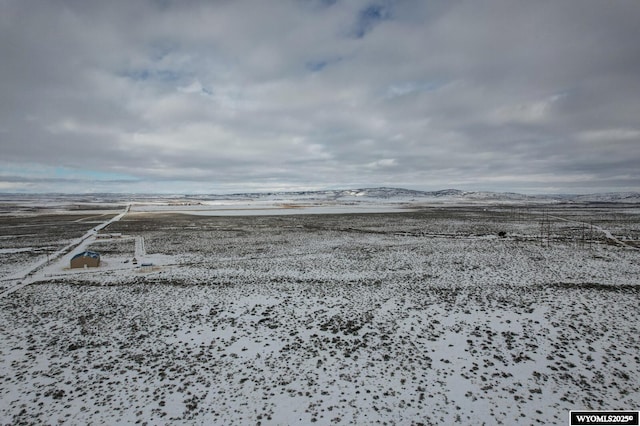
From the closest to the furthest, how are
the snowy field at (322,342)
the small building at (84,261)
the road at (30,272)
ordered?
the snowy field at (322,342) → the road at (30,272) → the small building at (84,261)

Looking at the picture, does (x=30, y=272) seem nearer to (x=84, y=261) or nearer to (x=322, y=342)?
(x=84, y=261)

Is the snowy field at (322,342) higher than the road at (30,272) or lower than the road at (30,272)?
lower

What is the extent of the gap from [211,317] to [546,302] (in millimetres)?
16390

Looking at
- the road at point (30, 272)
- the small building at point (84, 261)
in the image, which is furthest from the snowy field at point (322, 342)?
the small building at point (84, 261)

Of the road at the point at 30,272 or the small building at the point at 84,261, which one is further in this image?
the small building at the point at 84,261

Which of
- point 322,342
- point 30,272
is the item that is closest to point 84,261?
point 30,272

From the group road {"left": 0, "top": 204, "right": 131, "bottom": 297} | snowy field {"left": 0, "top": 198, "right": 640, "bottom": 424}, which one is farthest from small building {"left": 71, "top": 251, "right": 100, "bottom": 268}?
road {"left": 0, "top": 204, "right": 131, "bottom": 297}

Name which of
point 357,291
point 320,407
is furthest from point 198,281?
point 320,407

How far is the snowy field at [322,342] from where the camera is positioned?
857 cm

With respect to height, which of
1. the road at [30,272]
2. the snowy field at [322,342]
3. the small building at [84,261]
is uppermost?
the small building at [84,261]

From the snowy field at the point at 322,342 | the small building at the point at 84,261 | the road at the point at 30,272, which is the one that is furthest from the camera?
the small building at the point at 84,261

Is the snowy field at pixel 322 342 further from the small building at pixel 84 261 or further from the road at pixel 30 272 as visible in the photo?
the small building at pixel 84 261

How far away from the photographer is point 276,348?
11672mm

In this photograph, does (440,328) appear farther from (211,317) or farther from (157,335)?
(157,335)
